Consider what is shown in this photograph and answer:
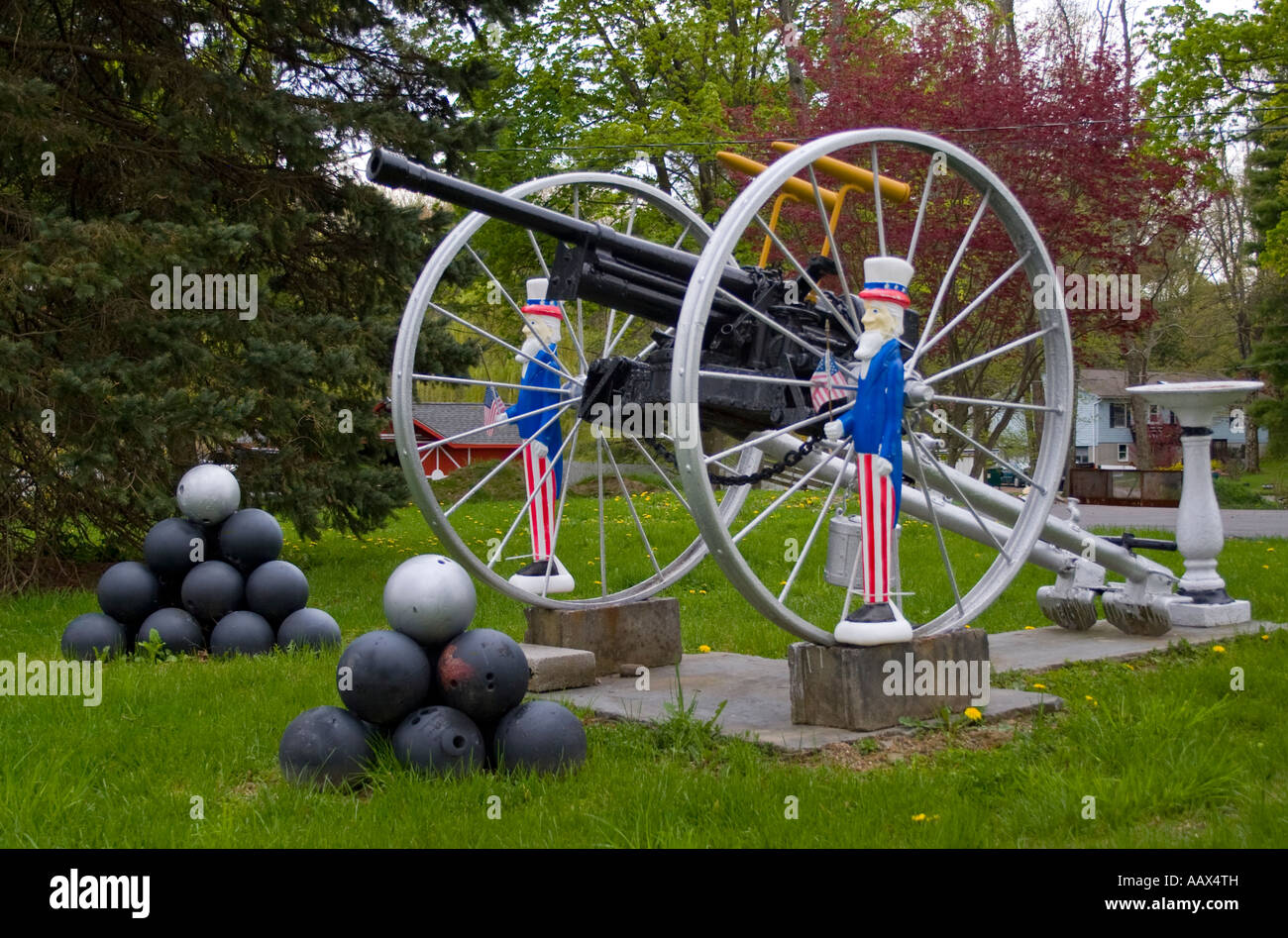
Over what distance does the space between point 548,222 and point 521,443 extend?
1.72 meters

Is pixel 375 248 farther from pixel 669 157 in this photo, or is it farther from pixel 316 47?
pixel 669 157

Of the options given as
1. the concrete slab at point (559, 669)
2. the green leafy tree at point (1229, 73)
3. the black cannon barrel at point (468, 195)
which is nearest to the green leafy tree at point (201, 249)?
the concrete slab at point (559, 669)

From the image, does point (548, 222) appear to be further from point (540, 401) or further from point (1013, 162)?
point (1013, 162)

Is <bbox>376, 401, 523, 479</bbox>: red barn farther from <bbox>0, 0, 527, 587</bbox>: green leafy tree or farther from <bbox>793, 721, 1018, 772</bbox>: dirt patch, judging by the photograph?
<bbox>793, 721, 1018, 772</bbox>: dirt patch

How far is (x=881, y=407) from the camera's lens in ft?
17.5

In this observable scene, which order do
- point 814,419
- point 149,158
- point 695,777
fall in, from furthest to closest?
point 149,158 → point 814,419 → point 695,777

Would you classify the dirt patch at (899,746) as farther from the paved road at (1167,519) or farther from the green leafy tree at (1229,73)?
the green leafy tree at (1229,73)

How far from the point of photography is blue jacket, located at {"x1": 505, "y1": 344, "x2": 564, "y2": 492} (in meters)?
6.88

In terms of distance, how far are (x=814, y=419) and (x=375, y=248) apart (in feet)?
24.3

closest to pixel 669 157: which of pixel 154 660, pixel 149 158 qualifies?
pixel 149 158

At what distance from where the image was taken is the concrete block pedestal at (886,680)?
5.38 metres

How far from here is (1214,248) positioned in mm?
36844

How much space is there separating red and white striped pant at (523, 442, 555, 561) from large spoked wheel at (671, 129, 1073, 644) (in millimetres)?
988

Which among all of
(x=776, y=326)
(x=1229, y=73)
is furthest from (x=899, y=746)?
(x=1229, y=73)
